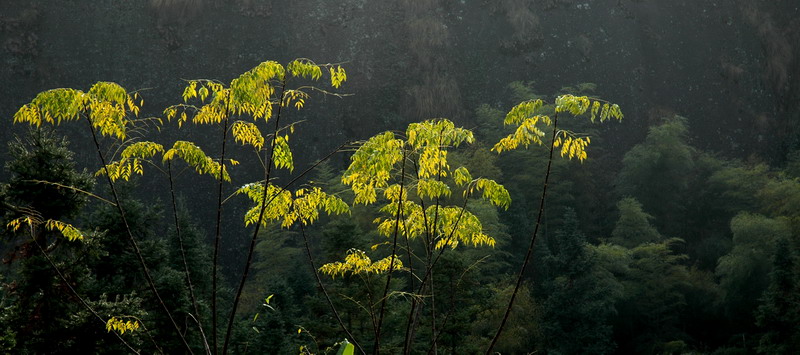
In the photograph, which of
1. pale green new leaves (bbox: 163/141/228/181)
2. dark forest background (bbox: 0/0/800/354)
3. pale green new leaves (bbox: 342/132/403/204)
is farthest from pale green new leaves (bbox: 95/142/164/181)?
dark forest background (bbox: 0/0/800/354)

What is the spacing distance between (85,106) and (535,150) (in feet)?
89.2

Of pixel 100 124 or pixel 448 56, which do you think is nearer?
pixel 100 124

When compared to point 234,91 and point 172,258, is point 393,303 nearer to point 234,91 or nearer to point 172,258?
point 172,258

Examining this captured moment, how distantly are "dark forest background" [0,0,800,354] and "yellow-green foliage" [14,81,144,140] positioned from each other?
28.8 feet

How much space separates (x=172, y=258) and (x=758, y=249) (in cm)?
1925

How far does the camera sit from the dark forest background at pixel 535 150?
21.2 metres

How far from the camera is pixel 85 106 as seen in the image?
15.6 feet

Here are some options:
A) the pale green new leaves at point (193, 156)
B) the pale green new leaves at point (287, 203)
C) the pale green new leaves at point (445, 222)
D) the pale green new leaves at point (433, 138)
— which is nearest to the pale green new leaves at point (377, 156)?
the pale green new leaves at point (433, 138)

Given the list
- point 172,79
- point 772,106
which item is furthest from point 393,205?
point 772,106

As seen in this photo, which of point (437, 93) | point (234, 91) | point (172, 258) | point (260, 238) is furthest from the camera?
point (437, 93)

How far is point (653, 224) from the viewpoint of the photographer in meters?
28.7

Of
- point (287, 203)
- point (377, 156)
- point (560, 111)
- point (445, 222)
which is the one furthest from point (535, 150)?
point (377, 156)

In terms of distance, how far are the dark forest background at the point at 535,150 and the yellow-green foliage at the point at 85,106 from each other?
28.8ft

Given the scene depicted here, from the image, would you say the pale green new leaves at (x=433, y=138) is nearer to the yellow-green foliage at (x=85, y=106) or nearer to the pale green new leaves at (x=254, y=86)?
the pale green new leaves at (x=254, y=86)
